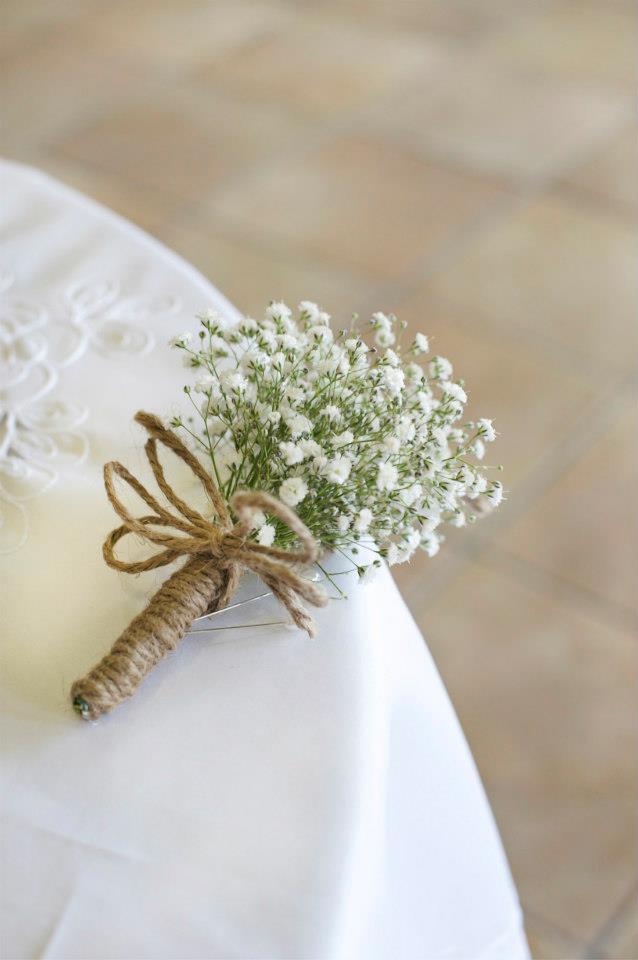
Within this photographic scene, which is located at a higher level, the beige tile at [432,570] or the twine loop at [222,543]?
the beige tile at [432,570]

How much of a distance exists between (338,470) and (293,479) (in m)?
0.03

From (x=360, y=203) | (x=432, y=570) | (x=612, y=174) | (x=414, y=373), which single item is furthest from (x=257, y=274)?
(x=414, y=373)

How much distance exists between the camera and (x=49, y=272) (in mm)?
1238

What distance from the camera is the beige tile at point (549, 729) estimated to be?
1.52 meters

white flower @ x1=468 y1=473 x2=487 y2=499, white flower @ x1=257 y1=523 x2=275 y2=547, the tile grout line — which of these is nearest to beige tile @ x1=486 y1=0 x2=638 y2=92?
the tile grout line

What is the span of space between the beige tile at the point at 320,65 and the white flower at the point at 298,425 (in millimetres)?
2786

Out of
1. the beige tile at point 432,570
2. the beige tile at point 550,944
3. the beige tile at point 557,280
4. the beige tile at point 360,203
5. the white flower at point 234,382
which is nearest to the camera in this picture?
the white flower at point 234,382

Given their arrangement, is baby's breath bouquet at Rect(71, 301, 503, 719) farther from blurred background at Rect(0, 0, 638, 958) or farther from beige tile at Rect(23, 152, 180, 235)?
beige tile at Rect(23, 152, 180, 235)

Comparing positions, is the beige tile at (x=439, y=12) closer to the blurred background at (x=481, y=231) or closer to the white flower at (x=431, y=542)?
the blurred background at (x=481, y=231)

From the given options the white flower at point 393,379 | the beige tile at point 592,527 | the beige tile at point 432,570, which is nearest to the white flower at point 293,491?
the white flower at point 393,379

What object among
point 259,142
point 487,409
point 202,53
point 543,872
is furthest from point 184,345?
point 202,53

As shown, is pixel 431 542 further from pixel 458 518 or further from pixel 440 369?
pixel 440 369

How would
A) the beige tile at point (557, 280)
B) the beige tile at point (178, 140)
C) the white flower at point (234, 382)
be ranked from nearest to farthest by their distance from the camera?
the white flower at point (234, 382) → the beige tile at point (557, 280) → the beige tile at point (178, 140)

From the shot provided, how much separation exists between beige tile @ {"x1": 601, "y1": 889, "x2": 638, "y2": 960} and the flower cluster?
2.92ft
